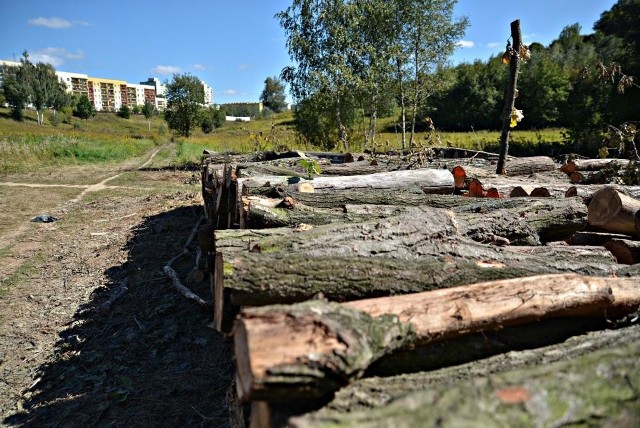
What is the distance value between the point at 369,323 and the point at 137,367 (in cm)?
318

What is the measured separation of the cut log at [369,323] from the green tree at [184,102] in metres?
29.5

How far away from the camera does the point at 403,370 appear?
1984 mm

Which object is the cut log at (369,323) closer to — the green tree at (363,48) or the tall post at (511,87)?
the tall post at (511,87)

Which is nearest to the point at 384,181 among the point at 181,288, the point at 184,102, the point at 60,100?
the point at 181,288

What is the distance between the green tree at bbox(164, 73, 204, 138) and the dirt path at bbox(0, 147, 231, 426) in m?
21.8

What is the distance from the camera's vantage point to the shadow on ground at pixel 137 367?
3.54 meters

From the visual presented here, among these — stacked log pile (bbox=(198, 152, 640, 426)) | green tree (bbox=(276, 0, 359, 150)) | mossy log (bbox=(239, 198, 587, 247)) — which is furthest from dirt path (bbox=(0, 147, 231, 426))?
green tree (bbox=(276, 0, 359, 150))

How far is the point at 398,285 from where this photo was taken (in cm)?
232

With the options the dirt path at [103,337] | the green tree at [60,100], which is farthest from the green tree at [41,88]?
the dirt path at [103,337]

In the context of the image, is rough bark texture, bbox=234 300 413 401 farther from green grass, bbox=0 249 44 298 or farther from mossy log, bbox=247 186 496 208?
green grass, bbox=0 249 44 298

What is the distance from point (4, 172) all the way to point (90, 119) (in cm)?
6819

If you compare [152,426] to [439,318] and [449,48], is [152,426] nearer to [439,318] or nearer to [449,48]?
[439,318]

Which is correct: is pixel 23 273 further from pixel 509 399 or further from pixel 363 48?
pixel 363 48

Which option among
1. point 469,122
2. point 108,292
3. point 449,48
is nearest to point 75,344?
point 108,292
